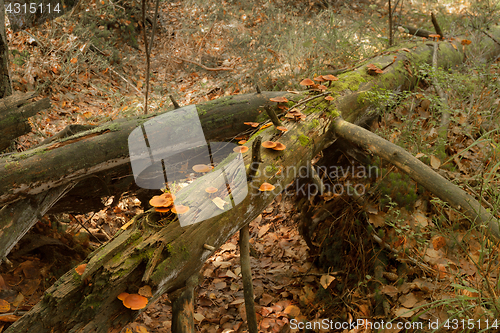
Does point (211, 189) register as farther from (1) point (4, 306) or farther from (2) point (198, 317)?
(1) point (4, 306)

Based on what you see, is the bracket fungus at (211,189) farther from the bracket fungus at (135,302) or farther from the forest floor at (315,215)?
the forest floor at (315,215)

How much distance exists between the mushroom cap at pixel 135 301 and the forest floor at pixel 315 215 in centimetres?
129

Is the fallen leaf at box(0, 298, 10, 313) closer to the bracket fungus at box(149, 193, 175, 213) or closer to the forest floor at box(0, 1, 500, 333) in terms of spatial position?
the forest floor at box(0, 1, 500, 333)

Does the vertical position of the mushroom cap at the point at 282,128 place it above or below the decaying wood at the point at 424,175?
above

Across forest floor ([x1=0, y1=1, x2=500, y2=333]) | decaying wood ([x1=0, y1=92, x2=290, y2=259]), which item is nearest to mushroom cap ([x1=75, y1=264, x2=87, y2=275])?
decaying wood ([x1=0, y1=92, x2=290, y2=259])

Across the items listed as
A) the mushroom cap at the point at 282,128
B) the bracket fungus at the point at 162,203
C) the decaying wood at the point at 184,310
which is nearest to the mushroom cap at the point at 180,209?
the bracket fungus at the point at 162,203

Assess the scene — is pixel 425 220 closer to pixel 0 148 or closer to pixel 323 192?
pixel 323 192

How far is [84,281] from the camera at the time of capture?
1.68 metres

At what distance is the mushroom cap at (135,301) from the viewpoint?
1.61 metres

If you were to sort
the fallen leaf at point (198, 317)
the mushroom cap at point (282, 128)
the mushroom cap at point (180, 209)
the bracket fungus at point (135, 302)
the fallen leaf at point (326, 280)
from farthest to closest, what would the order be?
the fallen leaf at point (198, 317)
the fallen leaf at point (326, 280)
the mushroom cap at point (282, 128)
the mushroom cap at point (180, 209)
the bracket fungus at point (135, 302)

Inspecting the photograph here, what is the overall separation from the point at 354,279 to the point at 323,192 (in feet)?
3.11

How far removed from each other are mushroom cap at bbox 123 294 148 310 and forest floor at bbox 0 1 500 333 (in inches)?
50.8

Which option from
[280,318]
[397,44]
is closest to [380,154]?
[280,318]

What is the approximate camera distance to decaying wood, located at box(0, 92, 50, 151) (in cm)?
287
